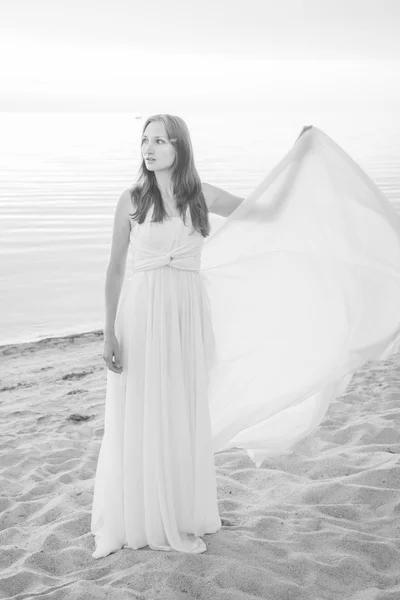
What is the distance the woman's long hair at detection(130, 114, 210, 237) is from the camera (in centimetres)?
400

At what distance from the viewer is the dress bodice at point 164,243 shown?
402 cm

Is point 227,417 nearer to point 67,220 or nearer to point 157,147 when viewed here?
point 157,147

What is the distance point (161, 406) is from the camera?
13.2 ft

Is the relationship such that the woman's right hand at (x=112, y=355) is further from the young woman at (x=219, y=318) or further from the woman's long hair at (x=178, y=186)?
the woman's long hair at (x=178, y=186)

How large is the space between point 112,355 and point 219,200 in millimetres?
1098

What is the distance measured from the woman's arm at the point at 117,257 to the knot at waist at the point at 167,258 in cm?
10

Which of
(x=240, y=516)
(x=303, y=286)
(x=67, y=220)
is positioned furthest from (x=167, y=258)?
(x=67, y=220)

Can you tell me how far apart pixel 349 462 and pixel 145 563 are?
193cm

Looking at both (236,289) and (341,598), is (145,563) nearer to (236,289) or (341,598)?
(341,598)

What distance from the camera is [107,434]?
13.7 feet

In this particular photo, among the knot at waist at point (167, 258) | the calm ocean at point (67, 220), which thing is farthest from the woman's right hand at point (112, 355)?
the calm ocean at point (67, 220)

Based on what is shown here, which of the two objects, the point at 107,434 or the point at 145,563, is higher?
the point at 107,434

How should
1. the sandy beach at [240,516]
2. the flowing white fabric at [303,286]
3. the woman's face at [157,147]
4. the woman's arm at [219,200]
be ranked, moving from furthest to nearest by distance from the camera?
1. the flowing white fabric at [303,286]
2. the woman's arm at [219,200]
3. the woman's face at [157,147]
4. the sandy beach at [240,516]

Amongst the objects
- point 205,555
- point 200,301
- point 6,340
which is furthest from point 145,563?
point 6,340
